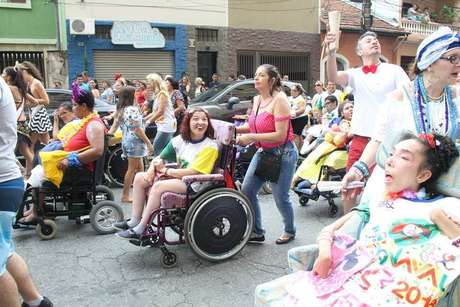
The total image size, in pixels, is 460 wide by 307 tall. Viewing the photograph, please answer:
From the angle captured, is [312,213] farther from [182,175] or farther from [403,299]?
[403,299]

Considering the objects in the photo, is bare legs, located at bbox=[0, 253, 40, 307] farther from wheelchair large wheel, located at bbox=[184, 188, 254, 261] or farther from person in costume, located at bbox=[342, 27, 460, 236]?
person in costume, located at bbox=[342, 27, 460, 236]

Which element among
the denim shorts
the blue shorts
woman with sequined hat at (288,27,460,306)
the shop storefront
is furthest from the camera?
the shop storefront

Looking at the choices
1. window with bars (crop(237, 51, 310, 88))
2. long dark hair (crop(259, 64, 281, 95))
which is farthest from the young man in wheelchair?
window with bars (crop(237, 51, 310, 88))

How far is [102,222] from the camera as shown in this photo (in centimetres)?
532

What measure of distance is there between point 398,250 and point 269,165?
2425mm

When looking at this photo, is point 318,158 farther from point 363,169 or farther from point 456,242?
point 456,242

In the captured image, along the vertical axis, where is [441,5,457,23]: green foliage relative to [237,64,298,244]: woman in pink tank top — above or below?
above

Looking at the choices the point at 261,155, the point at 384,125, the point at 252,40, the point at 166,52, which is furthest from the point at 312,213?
the point at 252,40

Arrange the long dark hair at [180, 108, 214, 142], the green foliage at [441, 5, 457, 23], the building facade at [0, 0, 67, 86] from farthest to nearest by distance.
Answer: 1. the green foliage at [441, 5, 457, 23]
2. the building facade at [0, 0, 67, 86]
3. the long dark hair at [180, 108, 214, 142]

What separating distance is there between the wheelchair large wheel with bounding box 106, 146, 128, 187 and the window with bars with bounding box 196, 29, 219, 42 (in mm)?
13182

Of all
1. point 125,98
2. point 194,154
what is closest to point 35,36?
point 125,98

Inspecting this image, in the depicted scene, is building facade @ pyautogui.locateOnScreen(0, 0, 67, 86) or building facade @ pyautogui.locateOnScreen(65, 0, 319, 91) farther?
building facade @ pyautogui.locateOnScreen(65, 0, 319, 91)

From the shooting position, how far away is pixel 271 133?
4.47 metres

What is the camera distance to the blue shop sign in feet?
58.5
